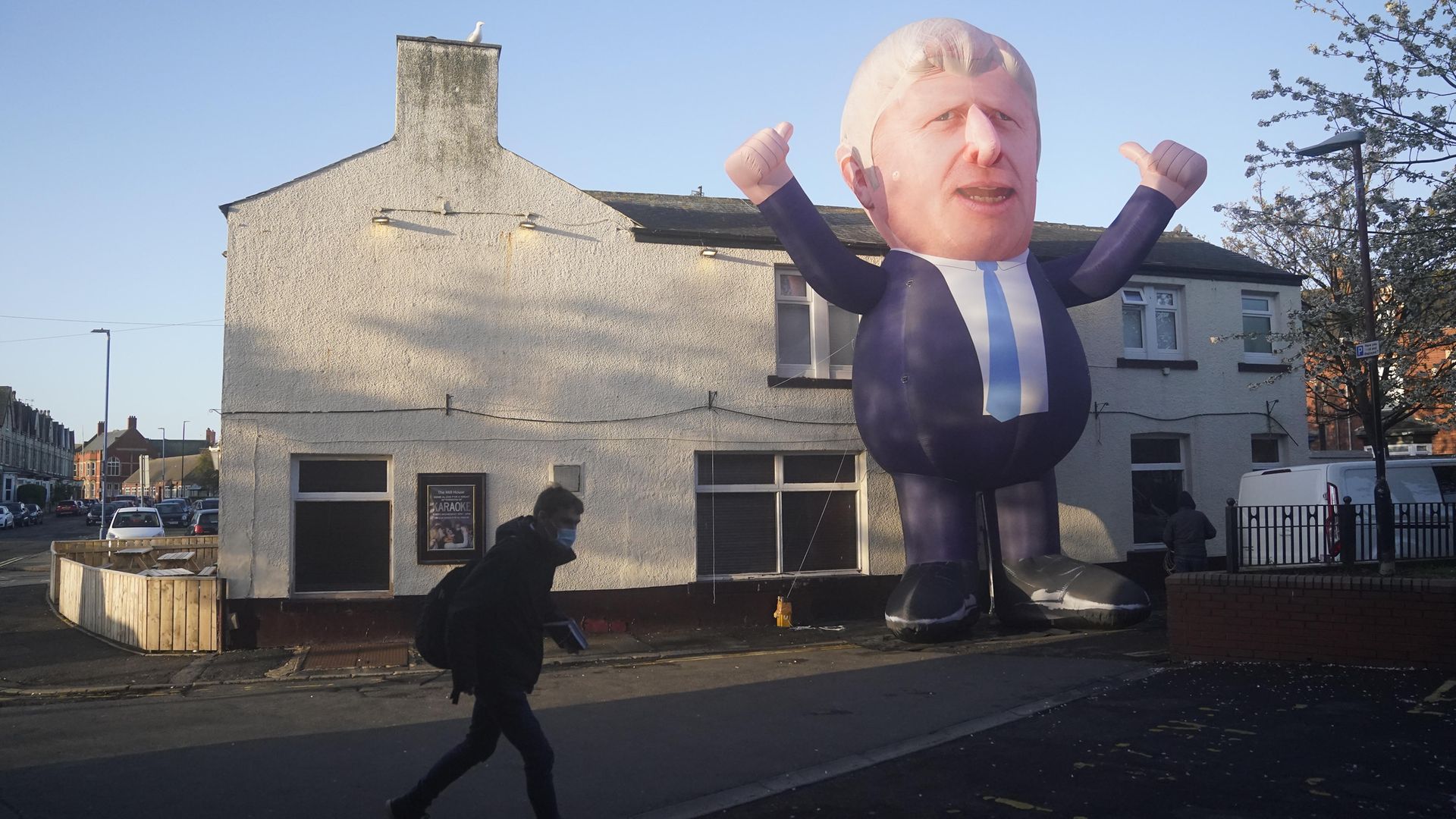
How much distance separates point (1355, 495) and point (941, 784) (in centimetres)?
1027

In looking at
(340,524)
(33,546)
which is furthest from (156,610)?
(33,546)

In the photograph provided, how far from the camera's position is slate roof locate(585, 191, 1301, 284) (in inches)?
535

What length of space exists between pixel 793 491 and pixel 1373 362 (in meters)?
6.76

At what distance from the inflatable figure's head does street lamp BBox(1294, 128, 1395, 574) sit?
3424mm

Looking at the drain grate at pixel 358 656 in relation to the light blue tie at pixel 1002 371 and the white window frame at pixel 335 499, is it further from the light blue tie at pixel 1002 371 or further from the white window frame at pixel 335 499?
the light blue tie at pixel 1002 371

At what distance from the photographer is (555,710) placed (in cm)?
853

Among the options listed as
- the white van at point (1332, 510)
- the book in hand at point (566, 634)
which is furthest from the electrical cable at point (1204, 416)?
the book in hand at point (566, 634)

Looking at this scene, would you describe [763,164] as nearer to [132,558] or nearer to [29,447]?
[132,558]

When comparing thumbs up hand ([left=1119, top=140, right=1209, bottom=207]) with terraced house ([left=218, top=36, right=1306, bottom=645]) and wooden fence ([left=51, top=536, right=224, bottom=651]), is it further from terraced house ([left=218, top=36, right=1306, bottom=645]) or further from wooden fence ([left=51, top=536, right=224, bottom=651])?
wooden fence ([left=51, top=536, right=224, bottom=651])

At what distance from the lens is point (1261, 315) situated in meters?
16.4

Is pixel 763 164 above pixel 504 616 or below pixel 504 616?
above

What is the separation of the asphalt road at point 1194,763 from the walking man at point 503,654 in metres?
1.32

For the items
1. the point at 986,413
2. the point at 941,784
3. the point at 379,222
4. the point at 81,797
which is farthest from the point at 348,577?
the point at 941,784

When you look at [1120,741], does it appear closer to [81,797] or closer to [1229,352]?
[81,797]
